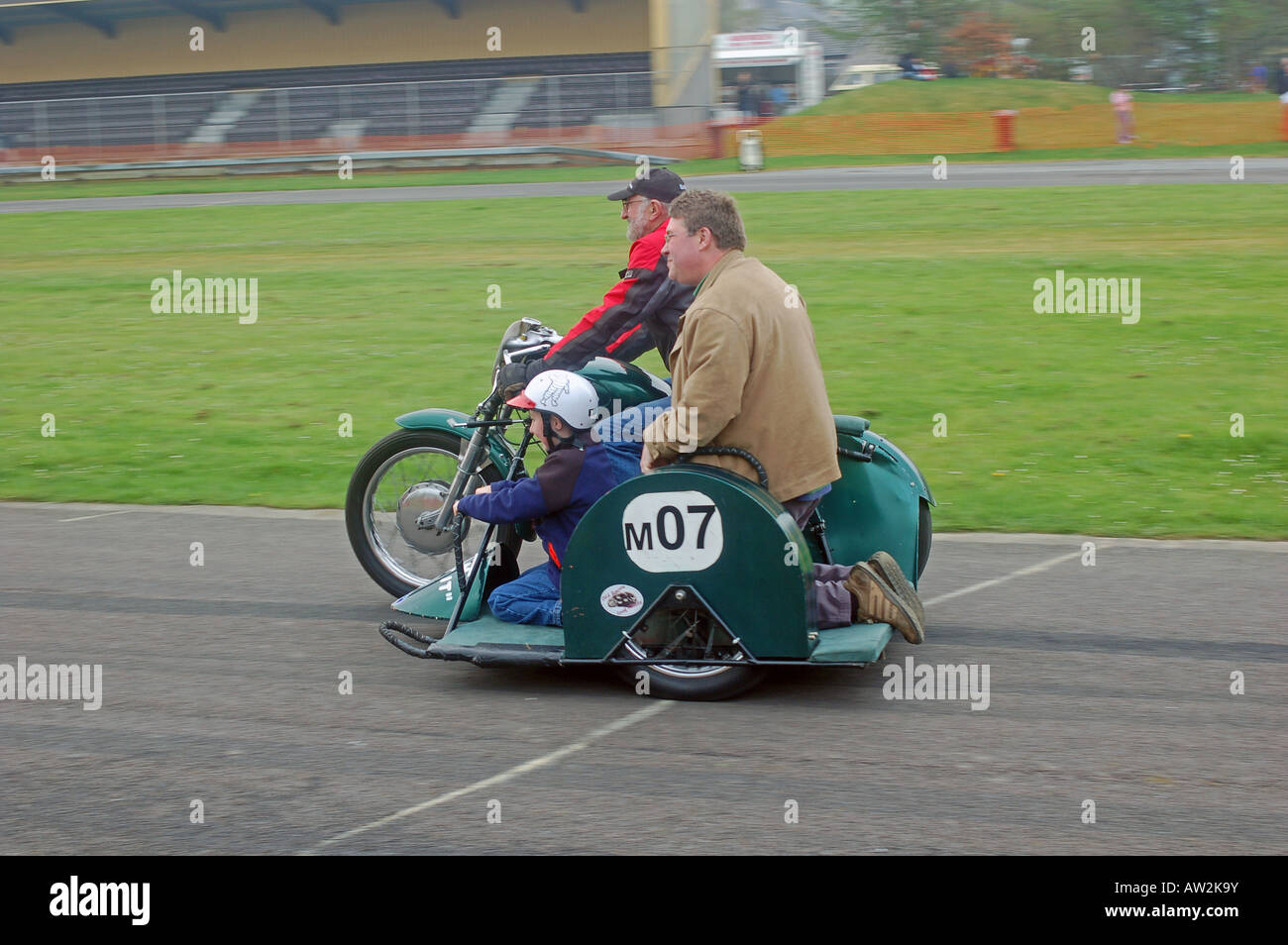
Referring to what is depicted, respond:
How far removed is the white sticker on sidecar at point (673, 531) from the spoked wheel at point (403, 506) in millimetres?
1263

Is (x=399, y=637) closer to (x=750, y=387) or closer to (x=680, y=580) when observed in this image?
(x=680, y=580)

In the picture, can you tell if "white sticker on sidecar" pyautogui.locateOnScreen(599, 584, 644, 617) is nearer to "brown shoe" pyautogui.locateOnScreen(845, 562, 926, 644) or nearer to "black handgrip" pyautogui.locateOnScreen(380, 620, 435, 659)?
"black handgrip" pyautogui.locateOnScreen(380, 620, 435, 659)

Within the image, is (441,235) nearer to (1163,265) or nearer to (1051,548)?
(1163,265)

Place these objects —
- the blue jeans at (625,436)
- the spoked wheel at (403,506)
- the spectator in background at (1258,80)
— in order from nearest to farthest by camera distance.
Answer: the blue jeans at (625,436)
the spoked wheel at (403,506)
the spectator in background at (1258,80)

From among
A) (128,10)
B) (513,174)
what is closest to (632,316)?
(513,174)

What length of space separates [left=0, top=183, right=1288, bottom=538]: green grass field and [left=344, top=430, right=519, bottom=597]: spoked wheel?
234 centimetres

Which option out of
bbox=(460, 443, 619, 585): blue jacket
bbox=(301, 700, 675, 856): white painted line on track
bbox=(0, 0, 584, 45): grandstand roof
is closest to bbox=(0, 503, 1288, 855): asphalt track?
bbox=(301, 700, 675, 856): white painted line on track

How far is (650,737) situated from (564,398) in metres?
1.33

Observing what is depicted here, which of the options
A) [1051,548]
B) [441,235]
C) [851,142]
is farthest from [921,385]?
[851,142]

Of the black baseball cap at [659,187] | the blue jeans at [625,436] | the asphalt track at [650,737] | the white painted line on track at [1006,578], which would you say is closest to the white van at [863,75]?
the white painted line on track at [1006,578]

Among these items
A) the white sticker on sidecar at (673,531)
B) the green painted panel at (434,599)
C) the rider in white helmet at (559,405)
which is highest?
the rider in white helmet at (559,405)

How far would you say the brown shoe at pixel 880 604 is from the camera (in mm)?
5383

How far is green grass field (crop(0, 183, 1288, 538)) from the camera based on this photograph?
9.23 m

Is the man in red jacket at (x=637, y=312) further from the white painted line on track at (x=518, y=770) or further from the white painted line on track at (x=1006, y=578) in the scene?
the white painted line on track at (x=1006, y=578)
